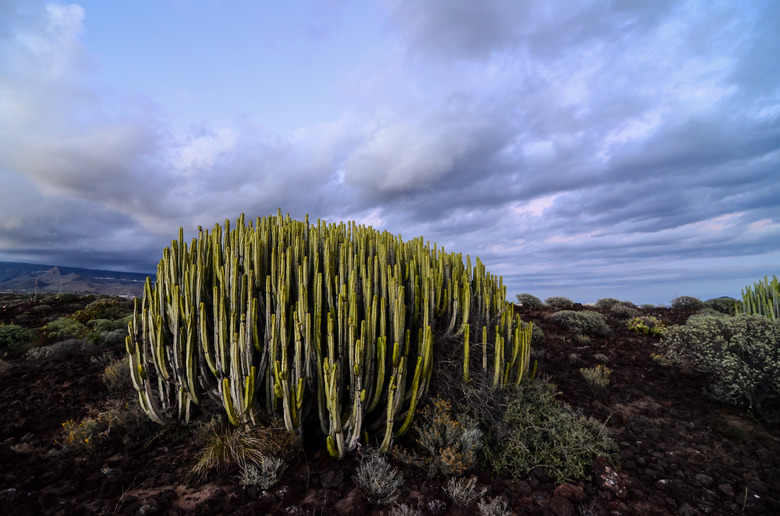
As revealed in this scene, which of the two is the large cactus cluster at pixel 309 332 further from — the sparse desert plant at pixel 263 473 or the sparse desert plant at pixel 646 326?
the sparse desert plant at pixel 646 326

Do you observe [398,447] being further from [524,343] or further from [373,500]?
[524,343]

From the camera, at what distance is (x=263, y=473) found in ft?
11.6

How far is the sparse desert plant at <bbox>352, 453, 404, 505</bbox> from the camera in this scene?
3.31 meters

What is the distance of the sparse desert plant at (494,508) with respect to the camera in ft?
10.2

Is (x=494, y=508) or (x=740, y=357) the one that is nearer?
(x=494, y=508)

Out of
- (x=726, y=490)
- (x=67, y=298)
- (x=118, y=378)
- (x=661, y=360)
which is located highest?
(x=67, y=298)

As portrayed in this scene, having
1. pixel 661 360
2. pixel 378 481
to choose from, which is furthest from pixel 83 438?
pixel 661 360

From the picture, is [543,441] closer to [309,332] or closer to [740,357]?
[309,332]

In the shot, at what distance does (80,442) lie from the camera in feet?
13.9

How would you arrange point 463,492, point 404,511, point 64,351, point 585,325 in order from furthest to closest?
point 585,325
point 64,351
point 463,492
point 404,511

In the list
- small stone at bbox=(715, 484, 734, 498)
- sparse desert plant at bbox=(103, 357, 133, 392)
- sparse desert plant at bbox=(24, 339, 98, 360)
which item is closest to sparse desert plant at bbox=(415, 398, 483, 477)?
small stone at bbox=(715, 484, 734, 498)

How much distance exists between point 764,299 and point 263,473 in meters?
12.1

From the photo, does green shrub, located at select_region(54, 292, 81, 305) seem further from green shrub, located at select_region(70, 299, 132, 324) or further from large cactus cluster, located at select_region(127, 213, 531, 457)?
large cactus cluster, located at select_region(127, 213, 531, 457)

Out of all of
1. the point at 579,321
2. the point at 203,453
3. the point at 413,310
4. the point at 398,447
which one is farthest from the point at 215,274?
the point at 579,321
